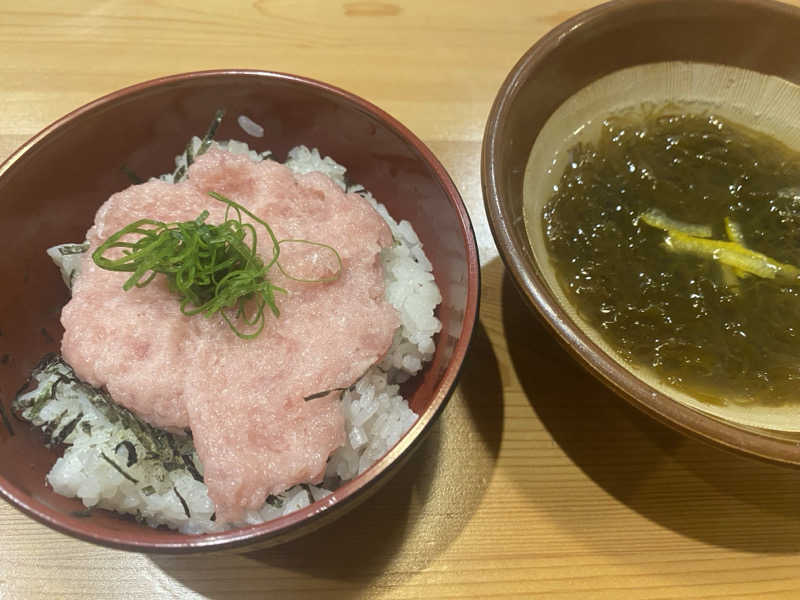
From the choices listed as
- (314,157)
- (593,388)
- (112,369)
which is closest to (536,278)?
(593,388)

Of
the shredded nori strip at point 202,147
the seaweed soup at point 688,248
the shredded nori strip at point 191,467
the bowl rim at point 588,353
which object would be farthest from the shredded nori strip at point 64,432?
the seaweed soup at point 688,248

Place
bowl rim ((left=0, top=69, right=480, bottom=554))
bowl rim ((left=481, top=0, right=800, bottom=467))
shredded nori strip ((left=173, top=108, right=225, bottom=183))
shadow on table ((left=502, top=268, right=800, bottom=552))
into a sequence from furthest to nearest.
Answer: shredded nori strip ((left=173, top=108, right=225, bottom=183)) → shadow on table ((left=502, top=268, right=800, bottom=552)) → bowl rim ((left=481, top=0, right=800, bottom=467)) → bowl rim ((left=0, top=69, right=480, bottom=554))

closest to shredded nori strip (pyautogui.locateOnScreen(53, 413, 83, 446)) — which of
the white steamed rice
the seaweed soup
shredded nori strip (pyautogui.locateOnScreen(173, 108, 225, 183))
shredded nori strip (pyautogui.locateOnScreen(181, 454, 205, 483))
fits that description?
the white steamed rice

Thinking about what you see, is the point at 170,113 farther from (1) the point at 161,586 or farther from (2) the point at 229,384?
(1) the point at 161,586

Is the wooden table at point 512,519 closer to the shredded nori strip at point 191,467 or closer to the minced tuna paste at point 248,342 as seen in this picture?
the shredded nori strip at point 191,467

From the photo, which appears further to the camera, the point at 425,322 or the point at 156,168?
the point at 156,168

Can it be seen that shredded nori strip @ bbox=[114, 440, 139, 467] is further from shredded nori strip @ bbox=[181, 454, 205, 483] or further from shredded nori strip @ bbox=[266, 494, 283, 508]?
shredded nori strip @ bbox=[266, 494, 283, 508]
